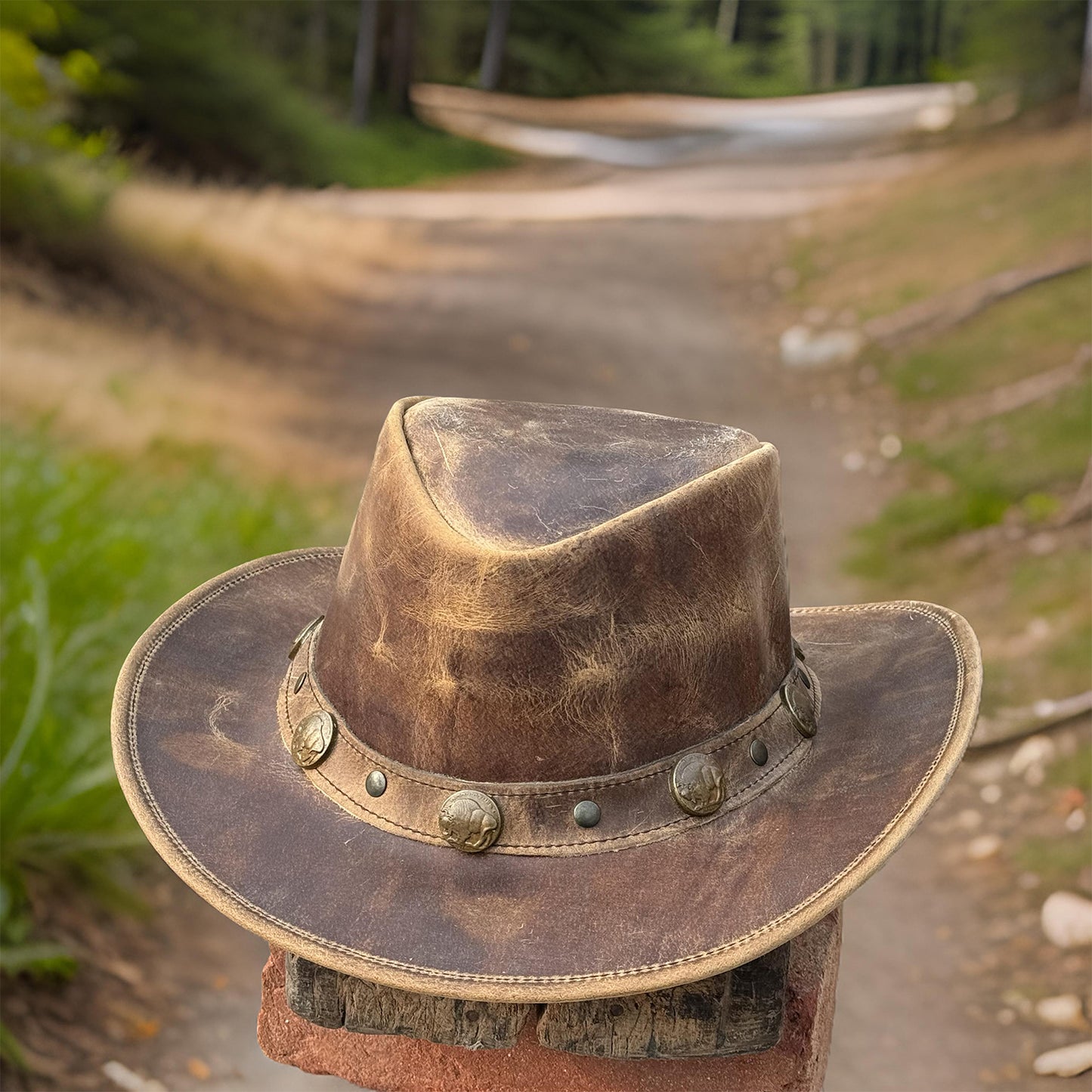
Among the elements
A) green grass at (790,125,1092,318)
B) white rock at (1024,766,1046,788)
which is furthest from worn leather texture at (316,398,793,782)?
green grass at (790,125,1092,318)

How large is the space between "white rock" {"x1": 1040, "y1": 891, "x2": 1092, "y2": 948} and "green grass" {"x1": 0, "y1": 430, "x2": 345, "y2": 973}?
268cm

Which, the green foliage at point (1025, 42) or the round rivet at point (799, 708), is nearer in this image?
the round rivet at point (799, 708)

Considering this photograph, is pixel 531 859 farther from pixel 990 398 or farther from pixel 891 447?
pixel 990 398

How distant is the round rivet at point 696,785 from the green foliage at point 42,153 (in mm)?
7940

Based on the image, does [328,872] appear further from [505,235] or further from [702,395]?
[505,235]

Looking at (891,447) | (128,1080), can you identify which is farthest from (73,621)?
(891,447)

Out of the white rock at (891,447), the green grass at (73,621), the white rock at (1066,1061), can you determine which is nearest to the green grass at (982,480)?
the white rock at (891,447)

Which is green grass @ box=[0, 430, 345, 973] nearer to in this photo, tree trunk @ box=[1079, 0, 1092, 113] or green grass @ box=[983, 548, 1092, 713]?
green grass @ box=[983, 548, 1092, 713]

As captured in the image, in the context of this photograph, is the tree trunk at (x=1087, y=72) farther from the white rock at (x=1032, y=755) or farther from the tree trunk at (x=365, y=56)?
the white rock at (x=1032, y=755)

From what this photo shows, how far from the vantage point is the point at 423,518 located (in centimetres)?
164

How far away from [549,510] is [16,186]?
7816mm

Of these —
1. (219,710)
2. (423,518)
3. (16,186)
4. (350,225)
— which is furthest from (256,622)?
(350,225)

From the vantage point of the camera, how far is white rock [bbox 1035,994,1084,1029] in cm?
326

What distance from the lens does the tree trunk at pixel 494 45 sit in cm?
1080
